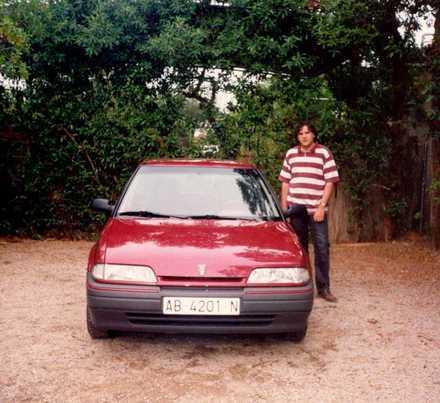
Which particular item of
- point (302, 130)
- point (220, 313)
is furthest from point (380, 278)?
point (220, 313)

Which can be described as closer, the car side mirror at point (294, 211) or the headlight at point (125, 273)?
the headlight at point (125, 273)

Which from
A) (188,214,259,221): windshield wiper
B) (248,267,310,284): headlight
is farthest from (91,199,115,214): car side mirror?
(248,267,310,284): headlight

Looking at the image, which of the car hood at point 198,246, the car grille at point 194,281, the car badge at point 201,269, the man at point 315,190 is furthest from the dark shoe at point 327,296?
the car badge at point 201,269

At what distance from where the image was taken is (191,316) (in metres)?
4.04

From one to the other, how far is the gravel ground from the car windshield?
1.10 meters

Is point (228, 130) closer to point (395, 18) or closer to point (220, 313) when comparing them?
point (395, 18)

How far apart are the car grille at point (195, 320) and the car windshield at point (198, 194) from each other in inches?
45.0

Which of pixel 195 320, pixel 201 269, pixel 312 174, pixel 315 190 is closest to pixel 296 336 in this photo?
pixel 195 320

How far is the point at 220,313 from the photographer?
404cm

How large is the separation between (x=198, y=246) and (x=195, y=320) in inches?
22.1

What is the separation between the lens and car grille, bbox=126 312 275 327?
13.3 ft

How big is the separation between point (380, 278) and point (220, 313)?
433 cm

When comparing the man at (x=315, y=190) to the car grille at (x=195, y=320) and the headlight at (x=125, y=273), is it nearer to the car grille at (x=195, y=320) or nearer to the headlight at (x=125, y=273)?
the car grille at (x=195, y=320)

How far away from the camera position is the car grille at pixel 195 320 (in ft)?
13.3
